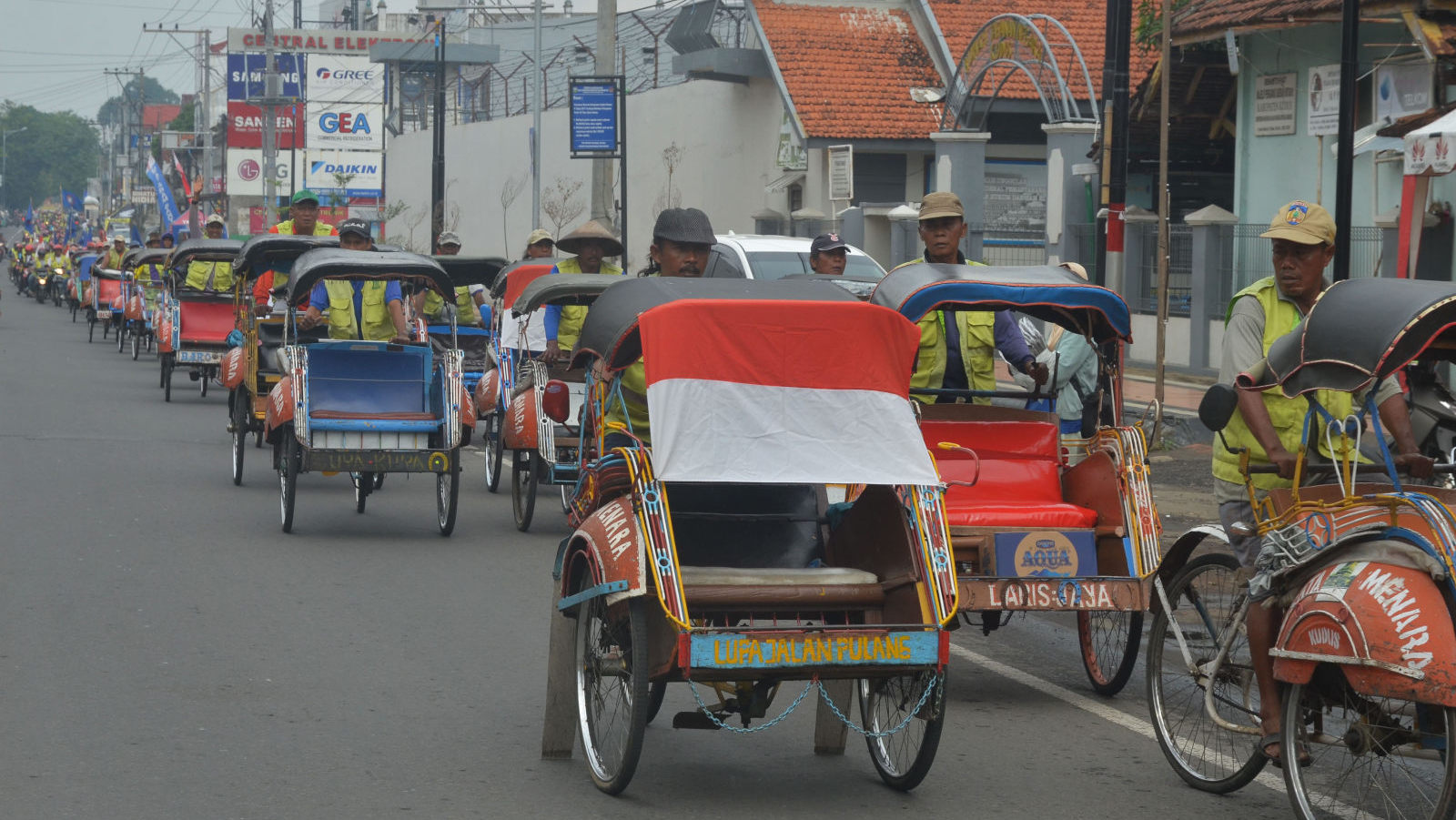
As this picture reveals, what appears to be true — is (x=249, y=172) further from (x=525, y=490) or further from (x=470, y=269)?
(x=525, y=490)

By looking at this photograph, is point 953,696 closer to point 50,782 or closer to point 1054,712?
point 1054,712

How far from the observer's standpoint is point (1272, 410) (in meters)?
6.21

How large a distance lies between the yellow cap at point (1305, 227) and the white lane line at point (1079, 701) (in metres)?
1.78

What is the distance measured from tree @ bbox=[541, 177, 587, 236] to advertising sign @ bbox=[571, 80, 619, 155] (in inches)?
715

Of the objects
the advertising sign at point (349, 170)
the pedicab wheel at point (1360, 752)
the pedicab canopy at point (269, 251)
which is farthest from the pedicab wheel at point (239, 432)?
the advertising sign at point (349, 170)

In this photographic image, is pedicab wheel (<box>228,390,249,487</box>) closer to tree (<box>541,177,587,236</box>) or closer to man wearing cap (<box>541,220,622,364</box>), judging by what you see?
man wearing cap (<box>541,220,622,364</box>)

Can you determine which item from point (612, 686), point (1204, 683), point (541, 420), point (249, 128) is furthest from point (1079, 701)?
point (249, 128)

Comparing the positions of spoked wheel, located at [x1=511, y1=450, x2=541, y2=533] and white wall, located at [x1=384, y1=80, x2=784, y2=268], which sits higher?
white wall, located at [x1=384, y1=80, x2=784, y2=268]

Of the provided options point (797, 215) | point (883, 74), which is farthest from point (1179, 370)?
point (883, 74)

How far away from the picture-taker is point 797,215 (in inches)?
1405

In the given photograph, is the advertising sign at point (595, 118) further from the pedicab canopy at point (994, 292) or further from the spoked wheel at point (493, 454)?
the pedicab canopy at point (994, 292)

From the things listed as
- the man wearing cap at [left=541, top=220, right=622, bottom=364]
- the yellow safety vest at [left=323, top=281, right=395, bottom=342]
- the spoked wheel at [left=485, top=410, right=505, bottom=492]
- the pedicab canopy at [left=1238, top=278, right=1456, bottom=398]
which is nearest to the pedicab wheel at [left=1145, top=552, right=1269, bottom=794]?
the pedicab canopy at [left=1238, top=278, right=1456, bottom=398]

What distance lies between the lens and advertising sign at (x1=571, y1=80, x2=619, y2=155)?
28.8 metres

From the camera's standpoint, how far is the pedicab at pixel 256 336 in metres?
14.5
